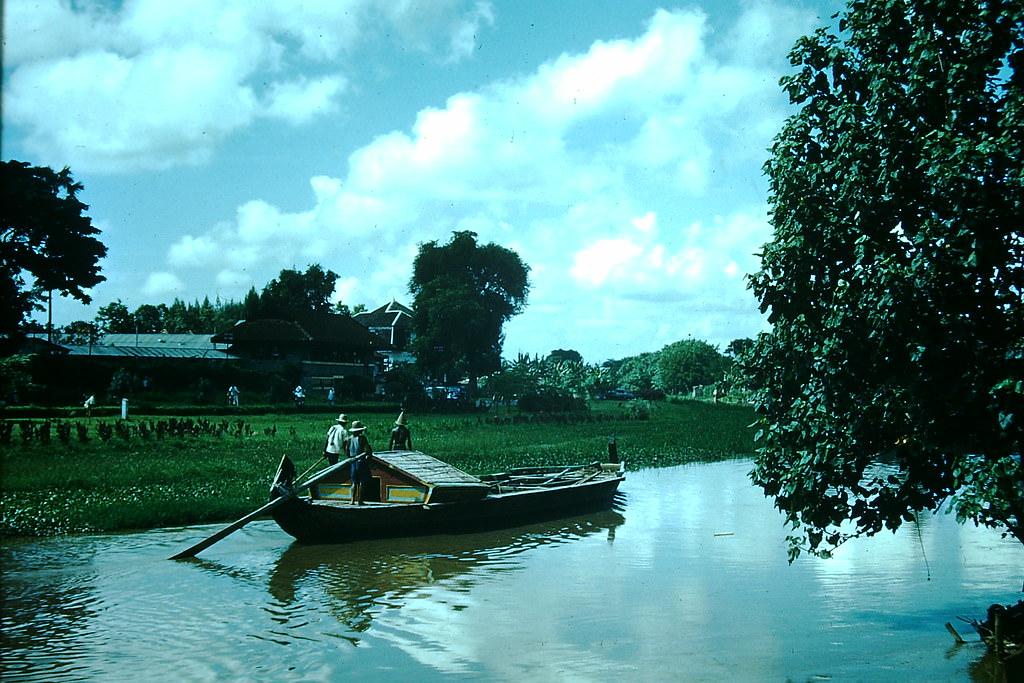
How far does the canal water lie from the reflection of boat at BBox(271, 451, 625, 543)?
1.45 feet

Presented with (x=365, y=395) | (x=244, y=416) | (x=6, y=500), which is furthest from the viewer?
(x=365, y=395)

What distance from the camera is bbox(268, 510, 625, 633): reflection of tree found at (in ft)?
51.5

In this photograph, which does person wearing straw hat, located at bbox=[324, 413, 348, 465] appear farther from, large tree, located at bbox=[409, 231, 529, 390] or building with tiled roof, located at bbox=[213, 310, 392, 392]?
large tree, located at bbox=[409, 231, 529, 390]

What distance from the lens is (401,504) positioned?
20297mm

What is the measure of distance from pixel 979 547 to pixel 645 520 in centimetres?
815

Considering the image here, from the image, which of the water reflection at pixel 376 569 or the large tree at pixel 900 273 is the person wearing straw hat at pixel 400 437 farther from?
the large tree at pixel 900 273

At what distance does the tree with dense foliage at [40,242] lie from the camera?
37.5m

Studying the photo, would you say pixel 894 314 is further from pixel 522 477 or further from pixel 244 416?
pixel 244 416

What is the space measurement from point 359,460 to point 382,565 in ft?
9.87

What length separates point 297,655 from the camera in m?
12.7

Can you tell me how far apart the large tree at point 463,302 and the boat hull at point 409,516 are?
148 feet

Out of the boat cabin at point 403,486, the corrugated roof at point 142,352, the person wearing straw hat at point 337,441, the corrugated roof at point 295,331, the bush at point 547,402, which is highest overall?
the corrugated roof at point 295,331

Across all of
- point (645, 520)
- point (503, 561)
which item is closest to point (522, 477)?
point (645, 520)

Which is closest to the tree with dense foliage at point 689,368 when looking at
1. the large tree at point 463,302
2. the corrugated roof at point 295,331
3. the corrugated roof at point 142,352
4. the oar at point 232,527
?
the large tree at point 463,302
